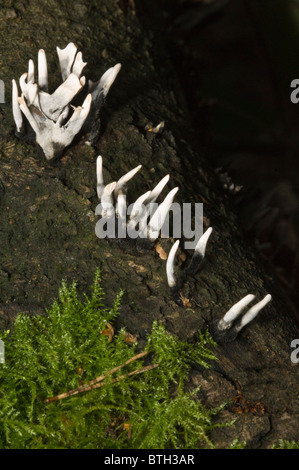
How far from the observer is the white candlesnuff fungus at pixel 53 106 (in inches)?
74.1

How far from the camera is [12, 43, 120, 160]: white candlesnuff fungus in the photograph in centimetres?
188

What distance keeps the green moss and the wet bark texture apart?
56 millimetres

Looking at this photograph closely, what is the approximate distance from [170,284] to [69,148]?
2.23 feet

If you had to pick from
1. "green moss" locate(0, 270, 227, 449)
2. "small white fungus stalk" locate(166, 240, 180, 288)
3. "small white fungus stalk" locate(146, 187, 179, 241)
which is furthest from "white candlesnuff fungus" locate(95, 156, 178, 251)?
"green moss" locate(0, 270, 227, 449)

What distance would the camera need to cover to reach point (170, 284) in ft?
5.89

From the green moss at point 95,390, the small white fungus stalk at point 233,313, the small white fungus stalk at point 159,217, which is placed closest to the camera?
the green moss at point 95,390

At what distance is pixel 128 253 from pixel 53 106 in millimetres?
604

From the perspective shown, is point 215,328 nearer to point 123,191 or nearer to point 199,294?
point 199,294

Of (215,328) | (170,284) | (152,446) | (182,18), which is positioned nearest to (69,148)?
(170,284)

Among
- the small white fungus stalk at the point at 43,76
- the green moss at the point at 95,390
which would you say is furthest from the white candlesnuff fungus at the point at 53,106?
the green moss at the point at 95,390

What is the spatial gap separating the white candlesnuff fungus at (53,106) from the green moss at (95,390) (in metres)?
0.59

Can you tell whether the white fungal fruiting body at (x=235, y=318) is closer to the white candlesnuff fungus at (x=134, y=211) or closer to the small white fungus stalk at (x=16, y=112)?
the white candlesnuff fungus at (x=134, y=211)

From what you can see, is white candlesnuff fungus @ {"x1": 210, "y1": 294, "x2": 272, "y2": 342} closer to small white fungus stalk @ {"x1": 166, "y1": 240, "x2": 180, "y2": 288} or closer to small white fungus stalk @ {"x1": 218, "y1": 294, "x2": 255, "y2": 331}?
small white fungus stalk @ {"x1": 218, "y1": 294, "x2": 255, "y2": 331}

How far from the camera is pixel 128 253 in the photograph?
1.88 m
